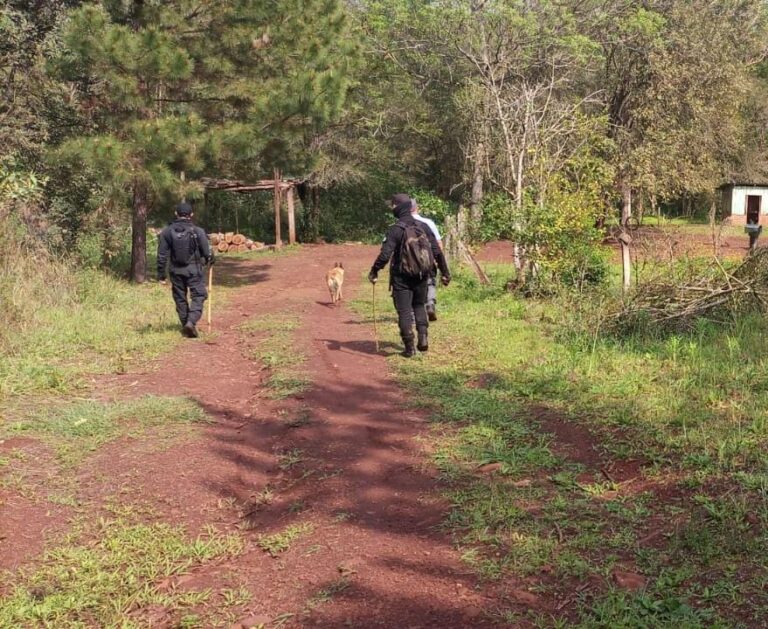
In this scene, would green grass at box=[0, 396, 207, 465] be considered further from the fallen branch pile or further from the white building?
the white building

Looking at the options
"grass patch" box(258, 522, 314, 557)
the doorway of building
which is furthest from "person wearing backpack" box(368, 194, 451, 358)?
the doorway of building

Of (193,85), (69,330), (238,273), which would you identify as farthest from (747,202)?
(69,330)

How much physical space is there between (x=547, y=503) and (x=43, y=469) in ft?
11.3

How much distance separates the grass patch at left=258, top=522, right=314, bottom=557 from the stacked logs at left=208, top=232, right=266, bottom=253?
72.2 feet

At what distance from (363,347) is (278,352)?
107 cm

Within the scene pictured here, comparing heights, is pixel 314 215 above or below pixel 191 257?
above

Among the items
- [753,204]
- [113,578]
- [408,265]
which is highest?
[753,204]

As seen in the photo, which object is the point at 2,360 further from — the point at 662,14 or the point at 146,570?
the point at 662,14

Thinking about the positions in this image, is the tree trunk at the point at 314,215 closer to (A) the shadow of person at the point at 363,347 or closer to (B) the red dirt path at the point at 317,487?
(A) the shadow of person at the point at 363,347

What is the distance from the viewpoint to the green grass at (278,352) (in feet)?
23.4

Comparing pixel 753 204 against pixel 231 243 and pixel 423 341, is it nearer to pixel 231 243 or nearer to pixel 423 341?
pixel 231 243

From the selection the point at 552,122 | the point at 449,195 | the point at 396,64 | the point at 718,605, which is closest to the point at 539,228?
the point at 552,122

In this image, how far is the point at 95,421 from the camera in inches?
233

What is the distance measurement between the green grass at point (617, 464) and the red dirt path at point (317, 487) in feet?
0.81
